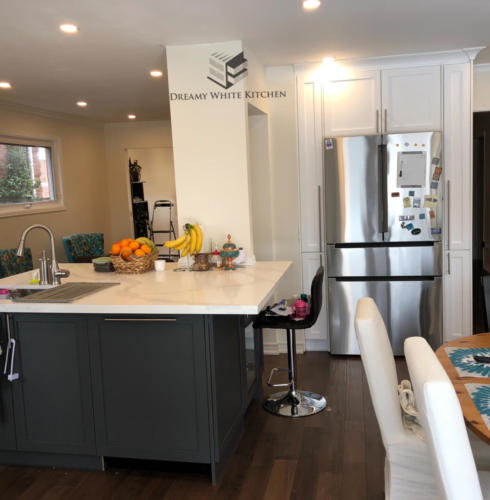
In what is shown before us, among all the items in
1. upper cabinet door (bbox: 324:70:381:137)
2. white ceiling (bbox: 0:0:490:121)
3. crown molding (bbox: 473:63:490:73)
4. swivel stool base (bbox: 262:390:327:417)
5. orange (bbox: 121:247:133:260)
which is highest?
white ceiling (bbox: 0:0:490:121)

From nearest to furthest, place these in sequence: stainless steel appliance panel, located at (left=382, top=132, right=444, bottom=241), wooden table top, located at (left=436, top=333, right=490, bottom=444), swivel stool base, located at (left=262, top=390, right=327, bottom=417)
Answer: wooden table top, located at (left=436, top=333, right=490, bottom=444) → swivel stool base, located at (left=262, top=390, right=327, bottom=417) → stainless steel appliance panel, located at (left=382, top=132, right=444, bottom=241)

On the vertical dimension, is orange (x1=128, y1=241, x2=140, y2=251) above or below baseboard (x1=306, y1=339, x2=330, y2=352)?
above

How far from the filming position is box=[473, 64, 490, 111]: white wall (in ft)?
16.0

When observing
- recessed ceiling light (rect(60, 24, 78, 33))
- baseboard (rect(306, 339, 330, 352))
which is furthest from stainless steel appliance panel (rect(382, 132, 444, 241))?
recessed ceiling light (rect(60, 24, 78, 33))

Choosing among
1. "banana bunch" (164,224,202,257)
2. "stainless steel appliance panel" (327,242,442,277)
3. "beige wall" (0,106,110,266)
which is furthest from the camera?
"beige wall" (0,106,110,266)

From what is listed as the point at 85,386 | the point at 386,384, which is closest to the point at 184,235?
the point at 85,386

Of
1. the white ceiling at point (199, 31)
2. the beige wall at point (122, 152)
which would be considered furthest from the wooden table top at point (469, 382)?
the beige wall at point (122, 152)

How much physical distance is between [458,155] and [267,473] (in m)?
3.09

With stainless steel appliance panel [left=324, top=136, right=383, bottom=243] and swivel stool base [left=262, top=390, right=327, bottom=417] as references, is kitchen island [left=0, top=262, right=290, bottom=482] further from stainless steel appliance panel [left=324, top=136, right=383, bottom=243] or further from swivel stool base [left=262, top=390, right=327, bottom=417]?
stainless steel appliance panel [left=324, top=136, right=383, bottom=243]

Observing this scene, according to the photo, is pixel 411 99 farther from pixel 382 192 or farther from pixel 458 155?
pixel 382 192

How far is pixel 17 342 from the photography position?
2916mm

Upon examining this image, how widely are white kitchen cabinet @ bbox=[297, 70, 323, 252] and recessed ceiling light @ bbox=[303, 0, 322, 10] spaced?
160cm

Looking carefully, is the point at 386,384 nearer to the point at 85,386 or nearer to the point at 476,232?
the point at 85,386

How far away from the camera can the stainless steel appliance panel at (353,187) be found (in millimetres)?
4512
